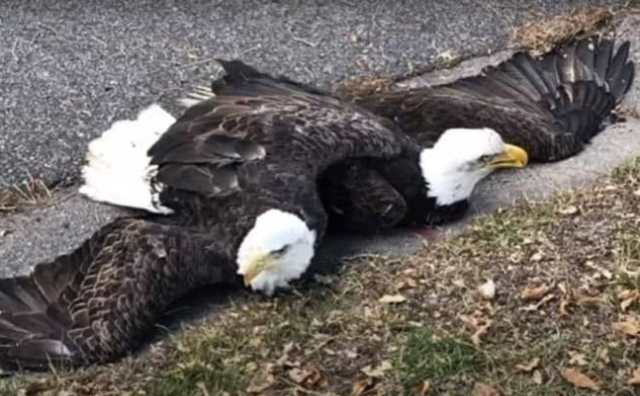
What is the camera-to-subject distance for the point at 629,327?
512 cm

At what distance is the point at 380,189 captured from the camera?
604cm

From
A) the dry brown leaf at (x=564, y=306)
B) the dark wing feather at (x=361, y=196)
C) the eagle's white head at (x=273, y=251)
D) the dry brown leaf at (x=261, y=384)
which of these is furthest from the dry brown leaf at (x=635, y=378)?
the dark wing feather at (x=361, y=196)

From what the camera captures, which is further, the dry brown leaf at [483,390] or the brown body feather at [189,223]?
the brown body feather at [189,223]

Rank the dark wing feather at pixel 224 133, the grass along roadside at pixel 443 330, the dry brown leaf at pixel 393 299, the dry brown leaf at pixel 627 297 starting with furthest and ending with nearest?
1. the dark wing feather at pixel 224 133
2. the dry brown leaf at pixel 393 299
3. the dry brown leaf at pixel 627 297
4. the grass along roadside at pixel 443 330

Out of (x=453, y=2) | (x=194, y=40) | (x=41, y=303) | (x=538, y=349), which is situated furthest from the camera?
(x=453, y=2)

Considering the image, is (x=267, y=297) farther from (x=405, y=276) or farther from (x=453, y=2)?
(x=453, y=2)

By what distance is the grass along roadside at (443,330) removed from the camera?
16.5ft

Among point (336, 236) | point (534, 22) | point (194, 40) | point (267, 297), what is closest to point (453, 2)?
point (534, 22)

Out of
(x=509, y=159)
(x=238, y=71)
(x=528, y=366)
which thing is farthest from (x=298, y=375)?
(x=238, y=71)

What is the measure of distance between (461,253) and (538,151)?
1039 mm

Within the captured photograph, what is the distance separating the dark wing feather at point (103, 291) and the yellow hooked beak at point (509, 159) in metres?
1.24

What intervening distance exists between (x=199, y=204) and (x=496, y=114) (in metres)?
1.45

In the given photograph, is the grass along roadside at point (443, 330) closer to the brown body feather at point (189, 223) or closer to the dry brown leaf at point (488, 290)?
the dry brown leaf at point (488, 290)

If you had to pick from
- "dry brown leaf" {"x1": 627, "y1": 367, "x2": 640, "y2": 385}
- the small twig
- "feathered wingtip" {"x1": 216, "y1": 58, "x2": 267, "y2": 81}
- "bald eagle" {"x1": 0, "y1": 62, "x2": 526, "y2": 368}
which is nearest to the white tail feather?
"bald eagle" {"x1": 0, "y1": 62, "x2": 526, "y2": 368}
